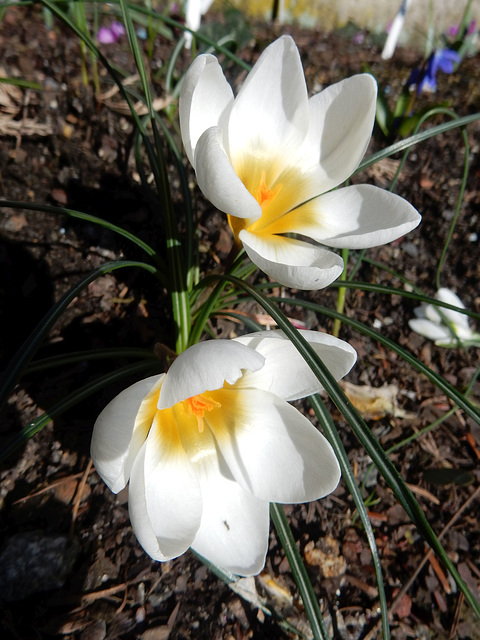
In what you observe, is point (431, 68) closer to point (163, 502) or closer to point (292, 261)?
point (292, 261)

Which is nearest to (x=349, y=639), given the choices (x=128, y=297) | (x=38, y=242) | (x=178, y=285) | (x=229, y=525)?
(x=229, y=525)

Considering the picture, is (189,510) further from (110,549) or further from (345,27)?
(345,27)

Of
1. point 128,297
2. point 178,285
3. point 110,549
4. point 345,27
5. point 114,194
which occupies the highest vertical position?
point 345,27

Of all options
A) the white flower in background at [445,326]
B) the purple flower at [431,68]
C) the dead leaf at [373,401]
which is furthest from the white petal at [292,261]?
the purple flower at [431,68]

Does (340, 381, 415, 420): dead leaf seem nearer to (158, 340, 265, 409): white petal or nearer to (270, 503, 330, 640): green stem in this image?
(270, 503, 330, 640): green stem

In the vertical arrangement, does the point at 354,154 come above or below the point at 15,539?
above

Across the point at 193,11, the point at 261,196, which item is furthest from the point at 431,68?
the point at 261,196
